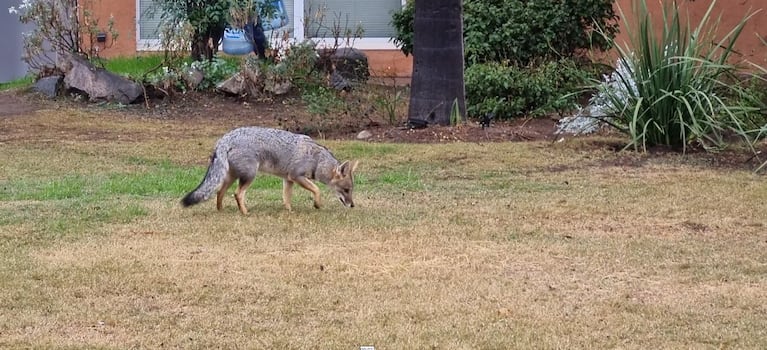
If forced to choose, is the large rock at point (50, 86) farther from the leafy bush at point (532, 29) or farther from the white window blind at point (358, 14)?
the leafy bush at point (532, 29)

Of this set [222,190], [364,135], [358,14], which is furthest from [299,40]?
[222,190]

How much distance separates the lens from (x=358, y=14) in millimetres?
20031

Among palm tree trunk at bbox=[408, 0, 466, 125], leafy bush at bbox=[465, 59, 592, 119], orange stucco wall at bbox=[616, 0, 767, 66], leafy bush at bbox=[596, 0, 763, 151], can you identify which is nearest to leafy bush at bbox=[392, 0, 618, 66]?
leafy bush at bbox=[465, 59, 592, 119]

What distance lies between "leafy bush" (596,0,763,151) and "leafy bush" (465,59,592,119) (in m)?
2.10

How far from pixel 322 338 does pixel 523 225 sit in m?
3.09

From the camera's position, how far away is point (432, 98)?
1325 cm

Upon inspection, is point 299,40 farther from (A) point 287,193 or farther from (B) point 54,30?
(A) point 287,193

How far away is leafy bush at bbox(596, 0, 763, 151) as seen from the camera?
37.3ft

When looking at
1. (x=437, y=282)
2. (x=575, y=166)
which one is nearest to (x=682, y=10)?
(x=575, y=166)

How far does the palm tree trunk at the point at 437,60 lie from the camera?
1305cm

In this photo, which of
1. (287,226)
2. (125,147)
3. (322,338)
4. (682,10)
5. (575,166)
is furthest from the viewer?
(682,10)

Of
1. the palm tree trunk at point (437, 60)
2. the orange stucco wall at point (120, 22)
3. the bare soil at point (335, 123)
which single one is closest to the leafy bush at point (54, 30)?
the bare soil at point (335, 123)

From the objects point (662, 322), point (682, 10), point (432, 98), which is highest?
point (682, 10)

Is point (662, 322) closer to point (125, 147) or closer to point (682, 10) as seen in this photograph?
point (125, 147)
